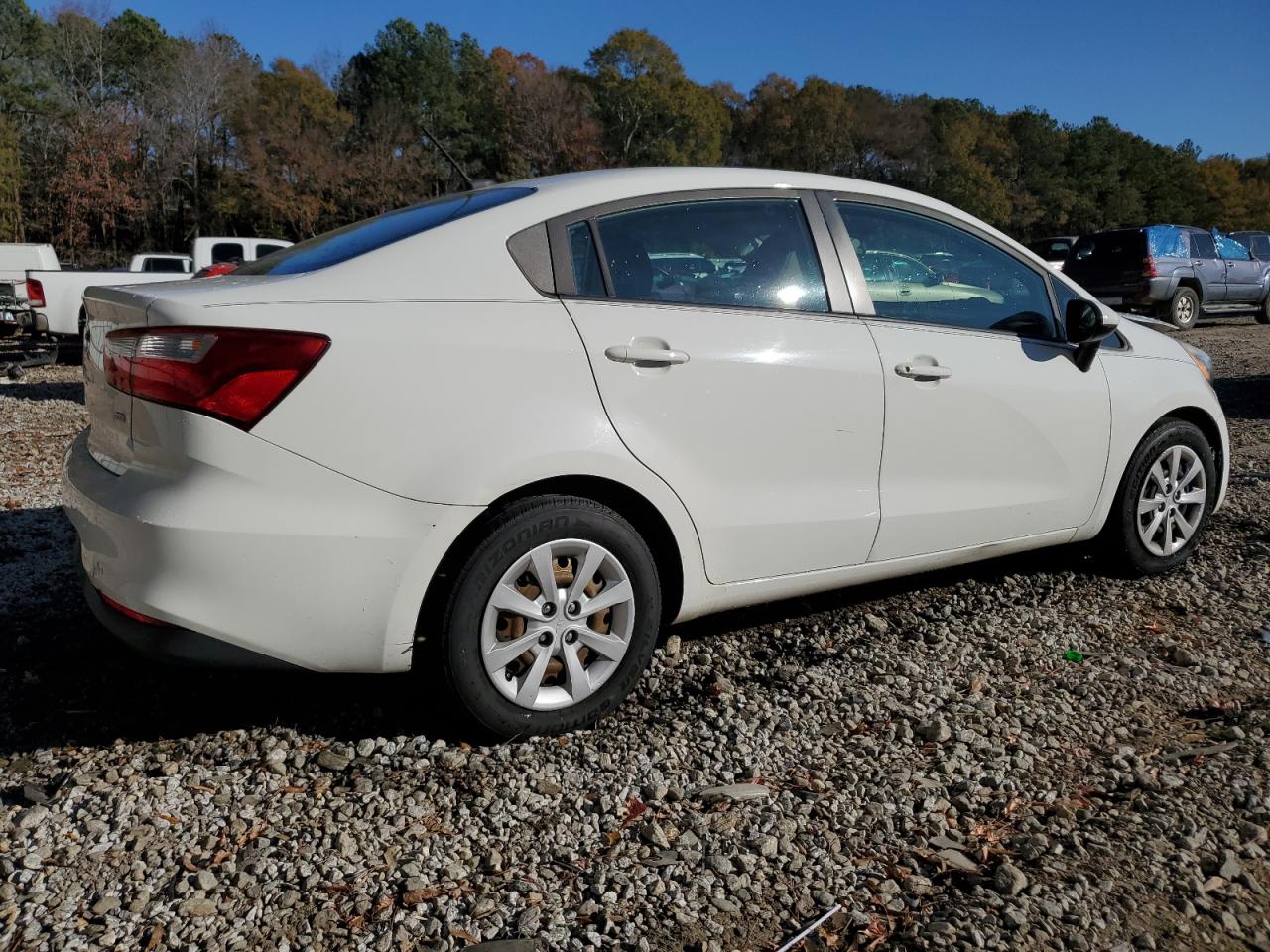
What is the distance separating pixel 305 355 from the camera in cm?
258

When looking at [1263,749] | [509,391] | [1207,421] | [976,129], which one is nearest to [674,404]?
[509,391]

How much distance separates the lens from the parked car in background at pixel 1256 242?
2012 cm

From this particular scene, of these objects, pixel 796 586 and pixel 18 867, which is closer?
pixel 18 867

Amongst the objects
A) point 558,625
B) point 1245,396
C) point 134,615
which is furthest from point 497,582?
point 1245,396

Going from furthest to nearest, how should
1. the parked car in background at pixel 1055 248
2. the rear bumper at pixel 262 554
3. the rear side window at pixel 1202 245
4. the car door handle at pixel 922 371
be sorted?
the parked car in background at pixel 1055 248 → the rear side window at pixel 1202 245 → the car door handle at pixel 922 371 → the rear bumper at pixel 262 554

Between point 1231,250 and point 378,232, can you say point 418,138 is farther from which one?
point 378,232

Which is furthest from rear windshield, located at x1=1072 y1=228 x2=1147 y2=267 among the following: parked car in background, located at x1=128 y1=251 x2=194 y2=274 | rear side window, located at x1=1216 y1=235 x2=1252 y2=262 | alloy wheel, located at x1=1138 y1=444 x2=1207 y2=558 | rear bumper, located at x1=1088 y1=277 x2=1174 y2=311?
parked car in background, located at x1=128 y1=251 x2=194 y2=274

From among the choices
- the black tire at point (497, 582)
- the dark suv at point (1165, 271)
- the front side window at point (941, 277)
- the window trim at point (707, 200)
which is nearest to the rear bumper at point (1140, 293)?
the dark suv at point (1165, 271)

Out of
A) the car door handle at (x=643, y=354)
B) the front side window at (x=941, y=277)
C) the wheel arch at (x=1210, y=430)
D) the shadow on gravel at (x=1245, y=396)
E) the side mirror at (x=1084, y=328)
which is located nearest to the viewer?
the car door handle at (x=643, y=354)

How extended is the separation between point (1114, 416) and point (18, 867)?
404cm

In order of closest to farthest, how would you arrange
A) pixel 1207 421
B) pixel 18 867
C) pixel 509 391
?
pixel 18 867
pixel 509 391
pixel 1207 421

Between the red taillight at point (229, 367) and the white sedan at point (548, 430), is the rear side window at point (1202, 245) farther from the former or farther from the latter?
the red taillight at point (229, 367)

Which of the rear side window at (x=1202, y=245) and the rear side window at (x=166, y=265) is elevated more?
the rear side window at (x=166, y=265)

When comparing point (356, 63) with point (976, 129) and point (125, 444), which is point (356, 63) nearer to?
point (976, 129)
